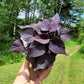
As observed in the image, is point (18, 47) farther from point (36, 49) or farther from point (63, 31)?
point (63, 31)

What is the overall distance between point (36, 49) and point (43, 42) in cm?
7

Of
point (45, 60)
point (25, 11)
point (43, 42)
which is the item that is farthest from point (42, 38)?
point (25, 11)

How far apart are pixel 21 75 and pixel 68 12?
15054 millimetres

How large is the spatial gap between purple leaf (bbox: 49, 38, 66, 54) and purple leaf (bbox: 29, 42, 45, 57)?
0.06 m

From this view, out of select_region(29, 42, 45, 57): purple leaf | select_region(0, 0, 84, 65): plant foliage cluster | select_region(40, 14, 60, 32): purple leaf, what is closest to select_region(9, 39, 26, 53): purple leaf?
select_region(29, 42, 45, 57): purple leaf

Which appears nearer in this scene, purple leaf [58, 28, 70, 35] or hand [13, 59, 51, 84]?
purple leaf [58, 28, 70, 35]

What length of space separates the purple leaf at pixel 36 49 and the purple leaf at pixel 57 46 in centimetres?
6

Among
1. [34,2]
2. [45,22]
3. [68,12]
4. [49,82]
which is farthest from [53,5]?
[45,22]

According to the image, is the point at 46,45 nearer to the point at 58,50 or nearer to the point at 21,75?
the point at 58,50

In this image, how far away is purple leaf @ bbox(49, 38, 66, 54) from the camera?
2.28 ft

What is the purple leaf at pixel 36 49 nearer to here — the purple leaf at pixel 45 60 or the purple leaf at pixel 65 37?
the purple leaf at pixel 45 60

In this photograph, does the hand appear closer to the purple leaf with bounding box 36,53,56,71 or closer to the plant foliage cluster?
the purple leaf with bounding box 36,53,56,71

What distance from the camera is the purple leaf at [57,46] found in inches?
27.4

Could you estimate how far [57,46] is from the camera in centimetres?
71
